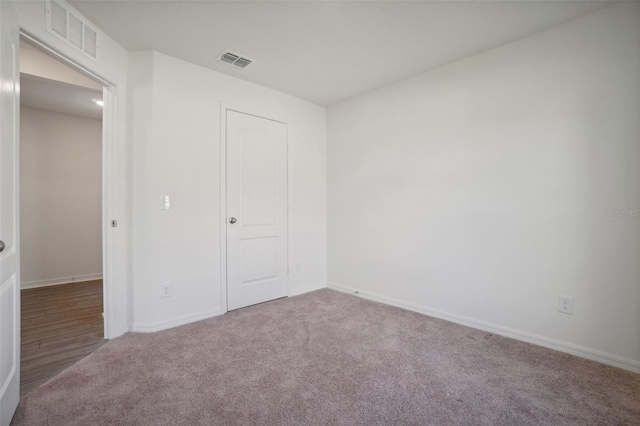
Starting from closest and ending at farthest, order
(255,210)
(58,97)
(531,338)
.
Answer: (531,338) → (255,210) → (58,97)

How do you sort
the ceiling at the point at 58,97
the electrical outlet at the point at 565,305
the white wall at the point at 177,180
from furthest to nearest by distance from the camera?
the ceiling at the point at 58,97 < the white wall at the point at 177,180 < the electrical outlet at the point at 565,305

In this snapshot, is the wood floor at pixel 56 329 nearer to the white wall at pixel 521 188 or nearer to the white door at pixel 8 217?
the white door at pixel 8 217

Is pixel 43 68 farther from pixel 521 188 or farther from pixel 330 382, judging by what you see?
pixel 521 188

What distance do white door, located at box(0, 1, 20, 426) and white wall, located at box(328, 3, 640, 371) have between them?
2.94 metres

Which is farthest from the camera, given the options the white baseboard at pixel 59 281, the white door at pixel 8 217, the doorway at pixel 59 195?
the white baseboard at pixel 59 281

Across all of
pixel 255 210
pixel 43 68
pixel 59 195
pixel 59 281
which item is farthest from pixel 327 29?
pixel 59 281

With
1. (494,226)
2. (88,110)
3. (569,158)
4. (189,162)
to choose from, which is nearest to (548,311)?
(494,226)

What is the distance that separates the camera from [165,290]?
264cm

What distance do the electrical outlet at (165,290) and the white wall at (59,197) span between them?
2742 millimetres

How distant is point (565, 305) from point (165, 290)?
10.7ft

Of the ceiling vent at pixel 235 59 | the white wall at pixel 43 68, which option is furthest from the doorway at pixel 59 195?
the ceiling vent at pixel 235 59

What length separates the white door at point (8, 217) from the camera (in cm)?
138

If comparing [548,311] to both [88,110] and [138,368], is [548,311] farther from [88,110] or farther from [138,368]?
[88,110]

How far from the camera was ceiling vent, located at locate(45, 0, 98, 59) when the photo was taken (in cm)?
186
